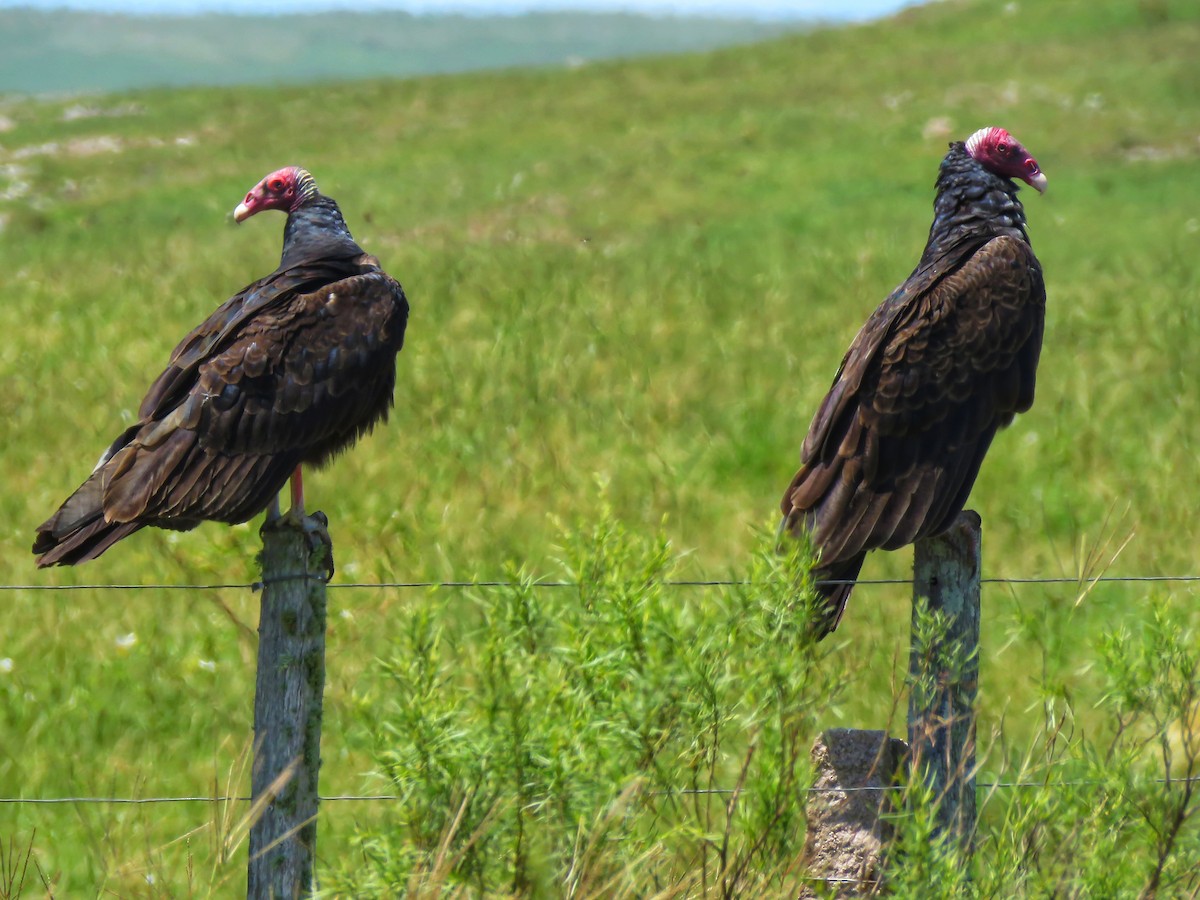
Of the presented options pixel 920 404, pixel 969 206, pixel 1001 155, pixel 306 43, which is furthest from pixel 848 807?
pixel 306 43

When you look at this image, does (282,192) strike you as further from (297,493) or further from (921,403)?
(921,403)

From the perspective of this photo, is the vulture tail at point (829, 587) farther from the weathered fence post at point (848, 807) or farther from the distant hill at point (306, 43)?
the distant hill at point (306, 43)

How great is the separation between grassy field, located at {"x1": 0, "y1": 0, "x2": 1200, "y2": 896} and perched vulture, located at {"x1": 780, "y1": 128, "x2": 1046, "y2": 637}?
0.42m

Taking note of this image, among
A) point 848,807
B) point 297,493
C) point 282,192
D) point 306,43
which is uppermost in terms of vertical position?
point 306,43

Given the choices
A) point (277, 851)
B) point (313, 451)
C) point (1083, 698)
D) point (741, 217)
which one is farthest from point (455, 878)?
point (741, 217)

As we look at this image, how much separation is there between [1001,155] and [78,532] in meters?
2.95

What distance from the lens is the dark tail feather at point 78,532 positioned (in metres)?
3.35

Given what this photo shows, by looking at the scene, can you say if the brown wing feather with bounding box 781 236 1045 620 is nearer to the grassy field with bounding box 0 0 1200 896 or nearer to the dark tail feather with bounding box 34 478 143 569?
the grassy field with bounding box 0 0 1200 896

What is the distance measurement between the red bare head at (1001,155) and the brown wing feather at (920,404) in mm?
A: 494

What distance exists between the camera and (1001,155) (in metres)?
4.53

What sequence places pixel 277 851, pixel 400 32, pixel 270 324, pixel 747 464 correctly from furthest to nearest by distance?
pixel 400 32
pixel 747 464
pixel 270 324
pixel 277 851

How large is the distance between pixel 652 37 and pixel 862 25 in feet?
362

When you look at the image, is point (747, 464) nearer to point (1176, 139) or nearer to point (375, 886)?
point (375, 886)

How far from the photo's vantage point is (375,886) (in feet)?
8.48
